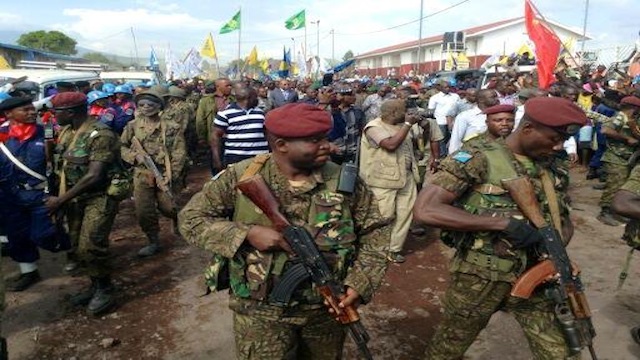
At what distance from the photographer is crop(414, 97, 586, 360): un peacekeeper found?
2266mm

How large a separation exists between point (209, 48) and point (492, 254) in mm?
18642

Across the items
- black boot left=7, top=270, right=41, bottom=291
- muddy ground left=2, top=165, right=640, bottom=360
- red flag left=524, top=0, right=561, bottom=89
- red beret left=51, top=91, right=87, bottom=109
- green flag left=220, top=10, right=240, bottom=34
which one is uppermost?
green flag left=220, top=10, right=240, bottom=34

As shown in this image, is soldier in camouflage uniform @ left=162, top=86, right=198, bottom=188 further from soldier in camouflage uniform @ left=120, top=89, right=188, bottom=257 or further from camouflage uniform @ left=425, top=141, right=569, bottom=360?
camouflage uniform @ left=425, top=141, right=569, bottom=360

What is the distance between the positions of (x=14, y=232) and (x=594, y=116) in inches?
298

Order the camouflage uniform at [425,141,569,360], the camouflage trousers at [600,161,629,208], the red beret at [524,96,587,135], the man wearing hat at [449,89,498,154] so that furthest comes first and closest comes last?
the camouflage trousers at [600,161,629,208] < the man wearing hat at [449,89,498,154] < the camouflage uniform at [425,141,569,360] < the red beret at [524,96,587,135]

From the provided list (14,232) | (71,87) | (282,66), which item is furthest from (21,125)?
Result: (282,66)

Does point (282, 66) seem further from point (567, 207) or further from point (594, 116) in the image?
point (567, 207)

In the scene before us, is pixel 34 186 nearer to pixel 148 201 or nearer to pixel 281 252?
pixel 148 201

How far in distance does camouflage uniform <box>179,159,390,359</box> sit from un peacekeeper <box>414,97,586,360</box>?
1.33 ft

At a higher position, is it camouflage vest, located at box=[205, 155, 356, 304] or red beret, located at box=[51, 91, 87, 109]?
red beret, located at box=[51, 91, 87, 109]

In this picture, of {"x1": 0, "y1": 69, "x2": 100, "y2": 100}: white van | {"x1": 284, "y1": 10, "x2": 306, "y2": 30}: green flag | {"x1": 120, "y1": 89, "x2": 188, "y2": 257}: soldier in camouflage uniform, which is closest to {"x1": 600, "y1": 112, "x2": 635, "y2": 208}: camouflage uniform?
{"x1": 120, "y1": 89, "x2": 188, "y2": 257}: soldier in camouflage uniform

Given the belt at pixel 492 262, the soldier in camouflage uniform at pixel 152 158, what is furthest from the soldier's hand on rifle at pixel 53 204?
the belt at pixel 492 262

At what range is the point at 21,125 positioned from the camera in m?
3.95

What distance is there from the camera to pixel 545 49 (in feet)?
25.1
